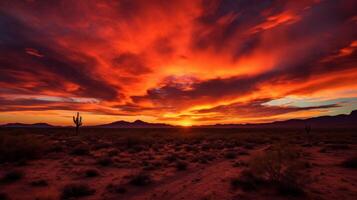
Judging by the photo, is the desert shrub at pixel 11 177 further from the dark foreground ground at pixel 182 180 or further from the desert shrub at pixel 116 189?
the desert shrub at pixel 116 189

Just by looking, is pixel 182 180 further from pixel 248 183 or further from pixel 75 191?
pixel 75 191

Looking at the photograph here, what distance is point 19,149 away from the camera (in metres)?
14.0

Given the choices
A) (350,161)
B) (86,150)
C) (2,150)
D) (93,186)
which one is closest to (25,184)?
(93,186)

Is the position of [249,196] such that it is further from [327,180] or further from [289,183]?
[327,180]

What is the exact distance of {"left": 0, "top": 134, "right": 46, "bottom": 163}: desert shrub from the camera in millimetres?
13266

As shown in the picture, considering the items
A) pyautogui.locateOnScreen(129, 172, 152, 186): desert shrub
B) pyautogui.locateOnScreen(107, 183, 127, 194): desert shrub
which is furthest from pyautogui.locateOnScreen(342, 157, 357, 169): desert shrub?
pyautogui.locateOnScreen(107, 183, 127, 194): desert shrub

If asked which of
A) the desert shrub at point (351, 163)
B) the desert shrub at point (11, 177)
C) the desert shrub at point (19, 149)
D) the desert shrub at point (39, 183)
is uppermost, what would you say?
the desert shrub at point (19, 149)

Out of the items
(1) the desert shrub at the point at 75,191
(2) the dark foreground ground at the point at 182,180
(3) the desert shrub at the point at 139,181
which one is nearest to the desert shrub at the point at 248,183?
(2) the dark foreground ground at the point at 182,180

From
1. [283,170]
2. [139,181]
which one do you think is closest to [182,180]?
[139,181]

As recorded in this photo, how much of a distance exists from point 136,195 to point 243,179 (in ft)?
15.4

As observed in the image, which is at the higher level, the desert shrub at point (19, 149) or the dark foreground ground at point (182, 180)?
the desert shrub at point (19, 149)

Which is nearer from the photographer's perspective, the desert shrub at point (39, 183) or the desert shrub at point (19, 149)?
the desert shrub at point (39, 183)

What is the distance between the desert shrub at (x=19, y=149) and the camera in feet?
43.5

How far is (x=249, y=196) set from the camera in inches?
283
